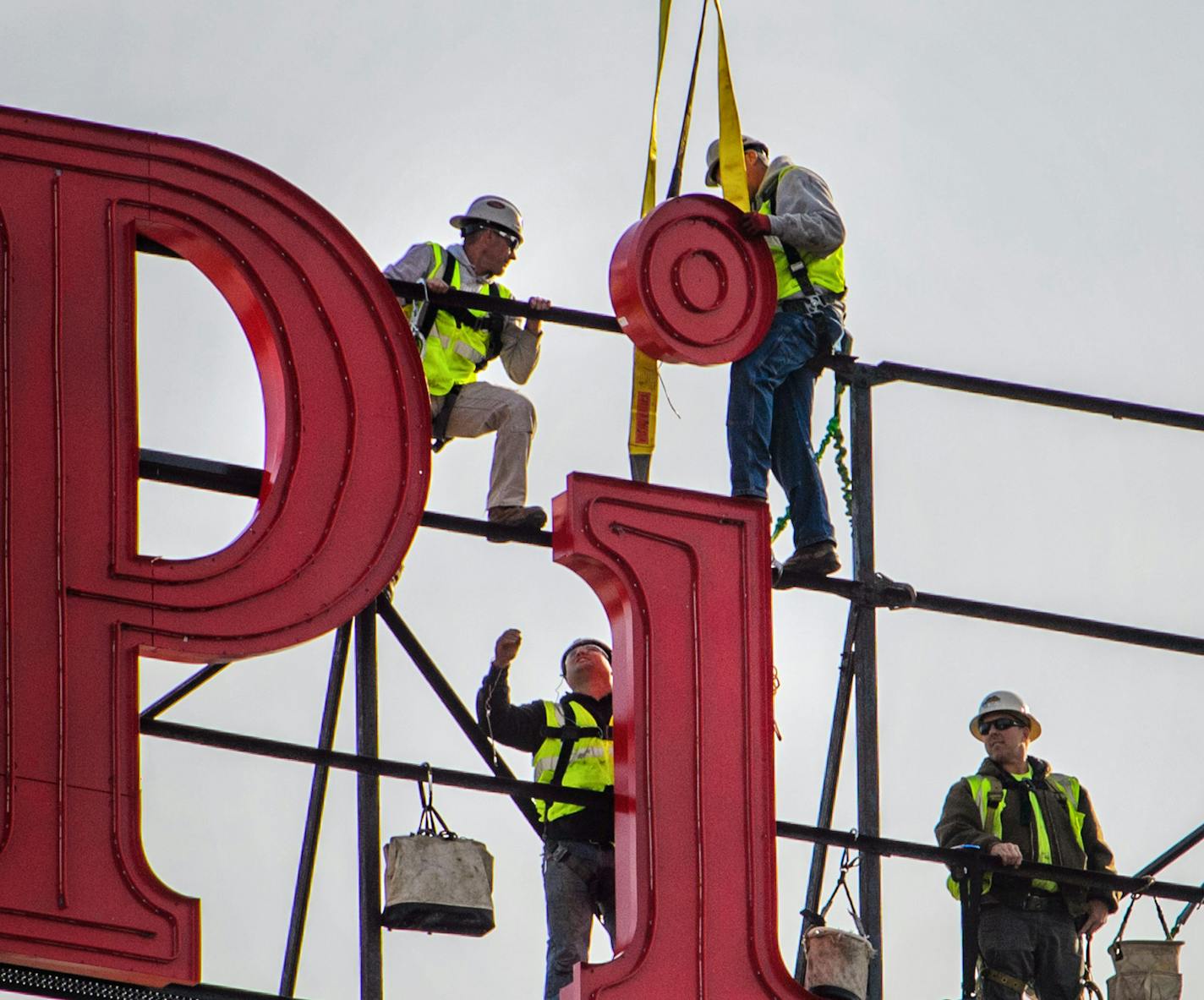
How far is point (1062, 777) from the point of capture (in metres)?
16.4

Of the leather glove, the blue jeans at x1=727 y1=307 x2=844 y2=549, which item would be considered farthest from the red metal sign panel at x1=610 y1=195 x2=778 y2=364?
the blue jeans at x1=727 y1=307 x2=844 y2=549

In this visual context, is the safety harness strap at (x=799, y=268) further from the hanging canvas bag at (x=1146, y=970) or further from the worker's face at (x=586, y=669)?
the hanging canvas bag at (x=1146, y=970)

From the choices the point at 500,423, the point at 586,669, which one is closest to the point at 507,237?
the point at 500,423

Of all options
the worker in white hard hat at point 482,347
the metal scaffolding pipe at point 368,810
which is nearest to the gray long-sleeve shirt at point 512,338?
the worker in white hard hat at point 482,347

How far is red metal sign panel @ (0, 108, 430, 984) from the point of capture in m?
13.5

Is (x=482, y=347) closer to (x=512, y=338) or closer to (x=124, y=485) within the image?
(x=512, y=338)

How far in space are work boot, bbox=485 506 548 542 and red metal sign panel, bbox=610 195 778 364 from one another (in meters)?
0.87

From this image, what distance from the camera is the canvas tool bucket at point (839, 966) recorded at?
14.9 m

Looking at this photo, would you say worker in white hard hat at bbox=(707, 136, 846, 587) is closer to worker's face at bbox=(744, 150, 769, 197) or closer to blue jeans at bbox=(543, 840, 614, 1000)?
worker's face at bbox=(744, 150, 769, 197)

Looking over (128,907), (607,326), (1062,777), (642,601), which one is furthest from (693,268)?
(128,907)

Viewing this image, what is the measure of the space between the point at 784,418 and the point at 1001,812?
2022 mm

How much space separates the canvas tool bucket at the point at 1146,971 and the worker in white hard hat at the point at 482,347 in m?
3.20

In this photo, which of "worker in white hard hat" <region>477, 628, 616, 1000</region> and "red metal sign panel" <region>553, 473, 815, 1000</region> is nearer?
"red metal sign panel" <region>553, 473, 815, 1000</region>

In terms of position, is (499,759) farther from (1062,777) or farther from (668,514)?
(1062,777)
